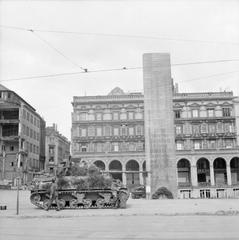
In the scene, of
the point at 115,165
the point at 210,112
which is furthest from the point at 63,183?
the point at 210,112

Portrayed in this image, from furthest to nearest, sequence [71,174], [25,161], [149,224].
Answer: [25,161], [71,174], [149,224]

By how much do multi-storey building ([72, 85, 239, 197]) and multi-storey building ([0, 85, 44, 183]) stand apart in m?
8.13

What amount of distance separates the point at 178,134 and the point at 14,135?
89.7 ft

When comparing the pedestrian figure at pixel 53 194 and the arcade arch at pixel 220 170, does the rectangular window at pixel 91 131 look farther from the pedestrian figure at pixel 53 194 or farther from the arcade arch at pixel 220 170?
the pedestrian figure at pixel 53 194

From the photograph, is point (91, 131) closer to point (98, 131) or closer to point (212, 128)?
point (98, 131)

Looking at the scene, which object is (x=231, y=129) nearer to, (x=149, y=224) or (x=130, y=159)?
(x=130, y=159)

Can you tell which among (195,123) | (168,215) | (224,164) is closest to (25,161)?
(195,123)

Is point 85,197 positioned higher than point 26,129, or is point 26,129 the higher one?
point 26,129

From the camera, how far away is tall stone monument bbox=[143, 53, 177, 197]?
33.7 meters

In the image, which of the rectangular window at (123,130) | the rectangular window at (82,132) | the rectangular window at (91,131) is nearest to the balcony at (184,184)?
the rectangular window at (123,130)

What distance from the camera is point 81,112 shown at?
2613 inches

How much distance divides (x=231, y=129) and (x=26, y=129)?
35.1 meters

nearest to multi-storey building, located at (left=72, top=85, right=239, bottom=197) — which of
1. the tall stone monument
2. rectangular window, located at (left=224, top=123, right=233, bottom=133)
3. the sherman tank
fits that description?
rectangular window, located at (left=224, top=123, right=233, bottom=133)

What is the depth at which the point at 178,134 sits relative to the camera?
65688 mm
